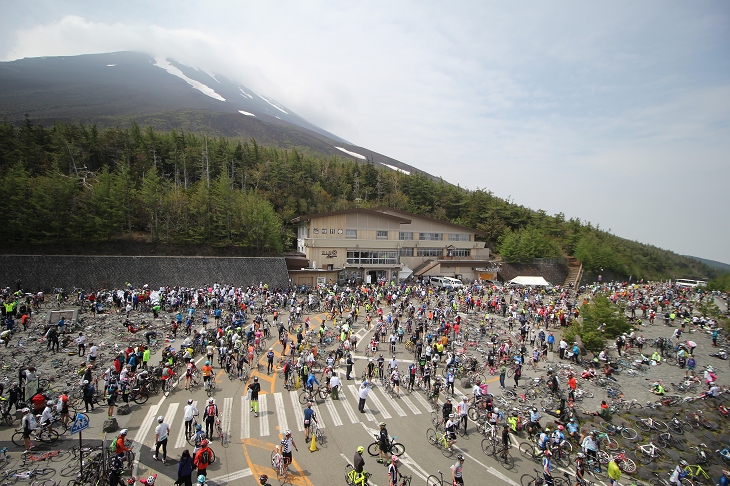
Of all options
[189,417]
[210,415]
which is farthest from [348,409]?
[189,417]

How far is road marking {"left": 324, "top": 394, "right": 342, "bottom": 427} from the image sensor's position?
39.0 ft

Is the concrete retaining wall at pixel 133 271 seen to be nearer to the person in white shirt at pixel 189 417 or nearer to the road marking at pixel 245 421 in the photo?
the road marking at pixel 245 421

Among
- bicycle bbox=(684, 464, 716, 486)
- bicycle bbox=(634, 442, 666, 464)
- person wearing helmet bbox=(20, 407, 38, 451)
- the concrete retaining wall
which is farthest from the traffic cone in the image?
the concrete retaining wall

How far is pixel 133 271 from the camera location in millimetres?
28578

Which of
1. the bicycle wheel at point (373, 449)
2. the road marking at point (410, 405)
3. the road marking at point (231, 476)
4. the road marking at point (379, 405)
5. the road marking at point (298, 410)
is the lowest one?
the road marking at point (410, 405)

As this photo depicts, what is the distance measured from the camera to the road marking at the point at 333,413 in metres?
11.9

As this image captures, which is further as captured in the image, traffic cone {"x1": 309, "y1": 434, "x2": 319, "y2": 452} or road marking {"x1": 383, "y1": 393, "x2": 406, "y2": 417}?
road marking {"x1": 383, "y1": 393, "x2": 406, "y2": 417}

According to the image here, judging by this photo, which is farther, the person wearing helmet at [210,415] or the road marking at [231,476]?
the person wearing helmet at [210,415]

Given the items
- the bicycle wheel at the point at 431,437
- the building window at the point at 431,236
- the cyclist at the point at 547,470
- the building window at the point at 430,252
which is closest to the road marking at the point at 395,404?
the bicycle wheel at the point at 431,437

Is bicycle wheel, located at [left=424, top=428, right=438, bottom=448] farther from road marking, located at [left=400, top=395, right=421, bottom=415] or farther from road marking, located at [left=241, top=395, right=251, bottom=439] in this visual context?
road marking, located at [left=241, top=395, right=251, bottom=439]

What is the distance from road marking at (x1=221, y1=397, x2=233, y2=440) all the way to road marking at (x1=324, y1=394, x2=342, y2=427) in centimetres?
336

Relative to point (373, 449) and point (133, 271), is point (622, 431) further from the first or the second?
point (133, 271)

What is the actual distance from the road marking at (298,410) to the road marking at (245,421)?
1569 mm

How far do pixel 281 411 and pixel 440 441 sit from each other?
552cm
